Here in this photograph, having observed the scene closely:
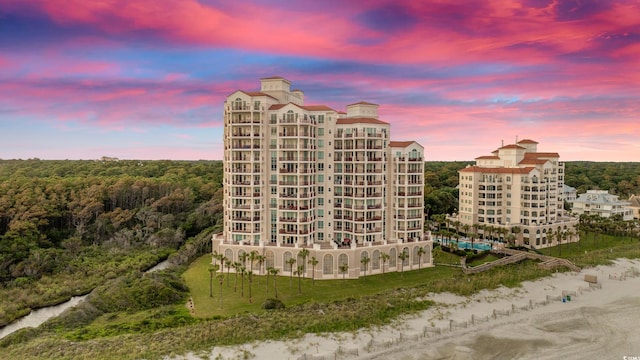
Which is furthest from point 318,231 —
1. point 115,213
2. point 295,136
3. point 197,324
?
point 115,213

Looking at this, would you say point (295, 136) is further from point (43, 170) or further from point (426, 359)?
point (43, 170)

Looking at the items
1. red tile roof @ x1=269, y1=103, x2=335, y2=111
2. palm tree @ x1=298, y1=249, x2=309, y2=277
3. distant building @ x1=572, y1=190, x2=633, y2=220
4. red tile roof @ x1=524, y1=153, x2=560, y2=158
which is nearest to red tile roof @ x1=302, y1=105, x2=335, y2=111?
red tile roof @ x1=269, y1=103, x2=335, y2=111

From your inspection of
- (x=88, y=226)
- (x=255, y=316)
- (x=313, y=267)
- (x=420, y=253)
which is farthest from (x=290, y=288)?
(x=88, y=226)

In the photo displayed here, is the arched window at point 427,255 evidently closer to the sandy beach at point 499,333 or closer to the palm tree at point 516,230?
the sandy beach at point 499,333

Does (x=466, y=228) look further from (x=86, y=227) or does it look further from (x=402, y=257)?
(x=86, y=227)

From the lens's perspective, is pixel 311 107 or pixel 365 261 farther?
pixel 311 107

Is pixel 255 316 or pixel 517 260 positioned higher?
pixel 517 260

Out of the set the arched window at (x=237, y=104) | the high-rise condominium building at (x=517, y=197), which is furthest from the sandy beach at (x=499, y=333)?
the arched window at (x=237, y=104)
